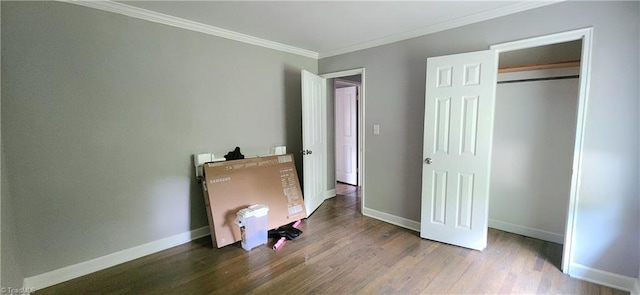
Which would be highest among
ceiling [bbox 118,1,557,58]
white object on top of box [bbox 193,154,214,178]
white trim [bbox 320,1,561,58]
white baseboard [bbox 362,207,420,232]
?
ceiling [bbox 118,1,557,58]

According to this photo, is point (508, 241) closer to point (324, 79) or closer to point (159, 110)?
point (324, 79)

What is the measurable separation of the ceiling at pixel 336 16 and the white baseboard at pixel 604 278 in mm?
2151

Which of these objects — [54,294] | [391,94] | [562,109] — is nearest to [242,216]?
[54,294]

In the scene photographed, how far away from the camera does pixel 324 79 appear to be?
154 inches

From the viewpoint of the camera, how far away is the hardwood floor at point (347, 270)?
2062 mm

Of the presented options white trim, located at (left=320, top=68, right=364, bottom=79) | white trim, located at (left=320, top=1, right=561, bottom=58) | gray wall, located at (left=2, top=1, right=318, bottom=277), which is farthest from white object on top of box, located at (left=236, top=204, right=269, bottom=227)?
white trim, located at (left=320, top=1, right=561, bottom=58)

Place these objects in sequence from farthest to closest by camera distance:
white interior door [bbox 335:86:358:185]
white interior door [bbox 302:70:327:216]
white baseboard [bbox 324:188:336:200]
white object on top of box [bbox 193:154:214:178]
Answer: white interior door [bbox 335:86:358:185], white baseboard [bbox 324:188:336:200], white interior door [bbox 302:70:327:216], white object on top of box [bbox 193:154:214:178]

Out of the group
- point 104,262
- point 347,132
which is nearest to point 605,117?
point 347,132

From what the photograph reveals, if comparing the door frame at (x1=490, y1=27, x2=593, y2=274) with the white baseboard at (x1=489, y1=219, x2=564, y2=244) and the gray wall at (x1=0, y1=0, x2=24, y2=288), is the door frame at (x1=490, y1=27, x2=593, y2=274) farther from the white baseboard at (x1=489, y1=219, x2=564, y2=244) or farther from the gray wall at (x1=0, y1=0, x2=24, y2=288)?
the gray wall at (x1=0, y1=0, x2=24, y2=288)

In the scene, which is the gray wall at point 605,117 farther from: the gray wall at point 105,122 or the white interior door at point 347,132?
the gray wall at point 105,122

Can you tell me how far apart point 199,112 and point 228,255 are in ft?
4.82

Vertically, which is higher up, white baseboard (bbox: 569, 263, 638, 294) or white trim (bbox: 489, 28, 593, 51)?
white trim (bbox: 489, 28, 593, 51)

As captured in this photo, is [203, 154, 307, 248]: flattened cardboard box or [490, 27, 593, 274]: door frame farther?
[203, 154, 307, 248]: flattened cardboard box

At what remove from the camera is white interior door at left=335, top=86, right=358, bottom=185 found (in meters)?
5.11
